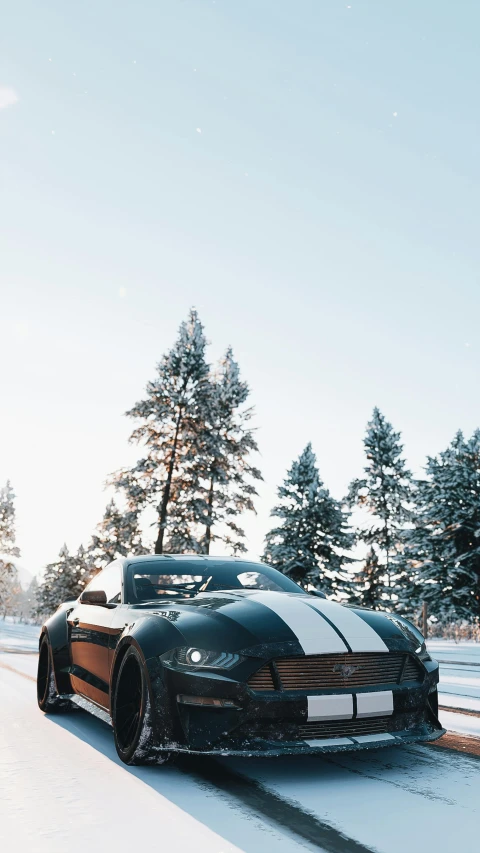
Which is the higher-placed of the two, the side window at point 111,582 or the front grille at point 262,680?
the side window at point 111,582

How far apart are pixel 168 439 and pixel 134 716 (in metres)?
27.1

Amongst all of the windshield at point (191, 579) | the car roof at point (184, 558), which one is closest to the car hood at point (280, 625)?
the windshield at point (191, 579)

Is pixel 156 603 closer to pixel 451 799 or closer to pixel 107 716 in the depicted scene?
pixel 107 716

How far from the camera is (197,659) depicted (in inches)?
140

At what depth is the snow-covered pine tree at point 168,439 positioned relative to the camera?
29.7 metres

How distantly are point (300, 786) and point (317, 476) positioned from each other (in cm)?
3507

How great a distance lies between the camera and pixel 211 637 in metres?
3.62

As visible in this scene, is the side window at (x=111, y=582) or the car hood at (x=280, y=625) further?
the side window at (x=111, y=582)

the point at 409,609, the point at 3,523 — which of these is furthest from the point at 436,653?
the point at 3,523

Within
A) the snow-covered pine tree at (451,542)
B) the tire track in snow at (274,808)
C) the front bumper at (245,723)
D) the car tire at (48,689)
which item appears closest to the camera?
the tire track in snow at (274,808)

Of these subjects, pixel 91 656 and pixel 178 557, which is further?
pixel 178 557

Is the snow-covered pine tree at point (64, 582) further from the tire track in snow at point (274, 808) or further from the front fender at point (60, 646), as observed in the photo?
the tire track in snow at point (274, 808)

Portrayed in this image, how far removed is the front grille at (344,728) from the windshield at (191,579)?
1.40 meters

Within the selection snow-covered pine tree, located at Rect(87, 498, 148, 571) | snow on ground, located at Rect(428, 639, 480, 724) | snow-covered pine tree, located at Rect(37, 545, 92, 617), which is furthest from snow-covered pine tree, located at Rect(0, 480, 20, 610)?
snow on ground, located at Rect(428, 639, 480, 724)
